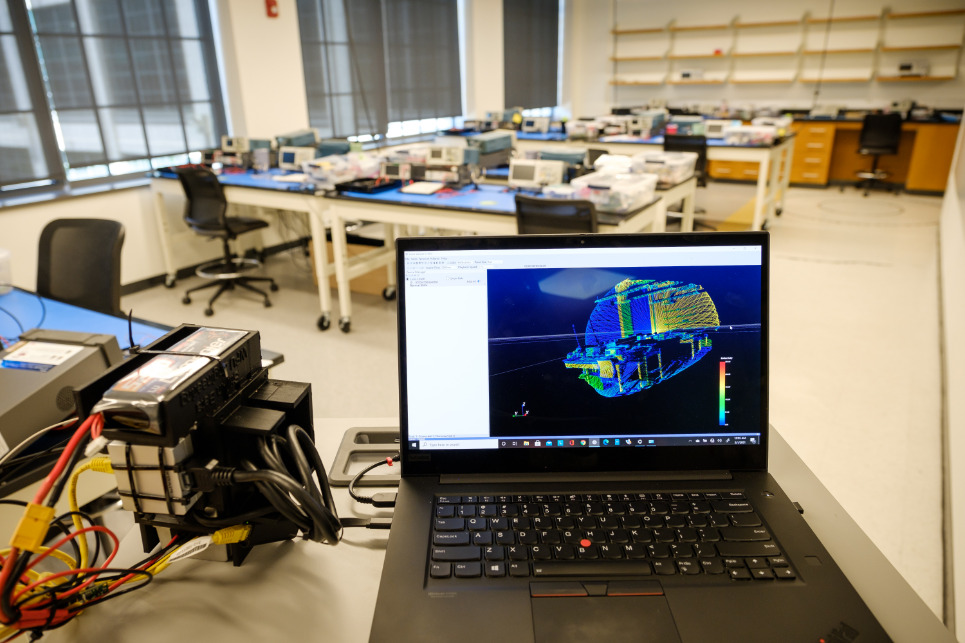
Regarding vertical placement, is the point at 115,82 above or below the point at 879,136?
above

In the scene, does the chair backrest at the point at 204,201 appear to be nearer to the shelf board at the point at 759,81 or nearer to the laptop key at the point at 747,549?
the laptop key at the point at 747,549

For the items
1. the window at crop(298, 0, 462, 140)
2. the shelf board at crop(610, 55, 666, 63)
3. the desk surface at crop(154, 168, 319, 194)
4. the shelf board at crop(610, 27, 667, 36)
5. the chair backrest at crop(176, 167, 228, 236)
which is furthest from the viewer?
Answer: the shelf board at crop(610, 55, 666, 63)

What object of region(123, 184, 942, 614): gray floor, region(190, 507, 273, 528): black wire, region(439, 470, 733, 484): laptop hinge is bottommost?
region(123, 184, 942, 614): gray floor

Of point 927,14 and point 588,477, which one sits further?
point 927,14

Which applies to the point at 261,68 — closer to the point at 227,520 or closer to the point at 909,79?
the point at 227,520

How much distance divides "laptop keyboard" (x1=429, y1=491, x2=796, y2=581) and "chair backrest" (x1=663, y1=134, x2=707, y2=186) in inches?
193

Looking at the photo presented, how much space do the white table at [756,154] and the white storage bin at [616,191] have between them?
196 cm

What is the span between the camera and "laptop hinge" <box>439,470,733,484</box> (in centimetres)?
78

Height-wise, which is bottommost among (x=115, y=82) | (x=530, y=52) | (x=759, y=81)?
(x=115, y=82)

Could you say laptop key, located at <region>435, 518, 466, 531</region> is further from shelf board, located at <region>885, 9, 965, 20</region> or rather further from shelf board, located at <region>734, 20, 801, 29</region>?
shelf board, located at <region>734, 20, 801, 29</region>

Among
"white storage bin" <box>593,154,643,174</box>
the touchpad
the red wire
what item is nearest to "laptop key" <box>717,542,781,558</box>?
the touchpad

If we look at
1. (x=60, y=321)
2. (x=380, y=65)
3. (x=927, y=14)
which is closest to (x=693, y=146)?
(x=380, y=65)

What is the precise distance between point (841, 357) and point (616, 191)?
150 cm

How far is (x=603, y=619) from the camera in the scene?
0.59 metres
